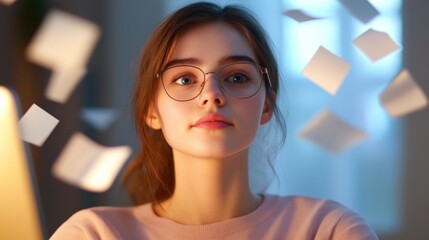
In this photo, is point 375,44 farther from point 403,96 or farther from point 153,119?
point 153,119

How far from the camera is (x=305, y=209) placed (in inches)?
43.2

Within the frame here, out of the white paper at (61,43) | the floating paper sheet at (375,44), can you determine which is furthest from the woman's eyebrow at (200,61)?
the white paper at (61,43)

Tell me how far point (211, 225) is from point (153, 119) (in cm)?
23

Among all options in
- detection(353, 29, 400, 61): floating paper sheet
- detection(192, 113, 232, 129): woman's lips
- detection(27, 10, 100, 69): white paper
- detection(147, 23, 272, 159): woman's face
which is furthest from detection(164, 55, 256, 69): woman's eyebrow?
detection(27, 10, 100, 69): white paper

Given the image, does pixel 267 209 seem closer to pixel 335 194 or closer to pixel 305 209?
pixel 305 209

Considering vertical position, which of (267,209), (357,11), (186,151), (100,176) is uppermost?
(357,11)

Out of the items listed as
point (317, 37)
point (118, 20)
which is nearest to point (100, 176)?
point (118, 20)

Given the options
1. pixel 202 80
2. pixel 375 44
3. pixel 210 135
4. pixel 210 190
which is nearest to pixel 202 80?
pixel 202 80

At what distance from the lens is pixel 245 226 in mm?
1056

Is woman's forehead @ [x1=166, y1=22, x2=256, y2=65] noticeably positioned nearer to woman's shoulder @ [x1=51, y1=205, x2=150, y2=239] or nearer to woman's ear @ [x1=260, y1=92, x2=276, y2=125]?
woman's ear @ [x1=260, y1=92, x2=276, y2=125]

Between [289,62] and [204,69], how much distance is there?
53 centimetres

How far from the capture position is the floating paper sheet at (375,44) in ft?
4.29

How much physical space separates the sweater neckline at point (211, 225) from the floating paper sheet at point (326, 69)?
36 cm

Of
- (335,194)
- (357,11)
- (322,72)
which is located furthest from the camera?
(335,194)
